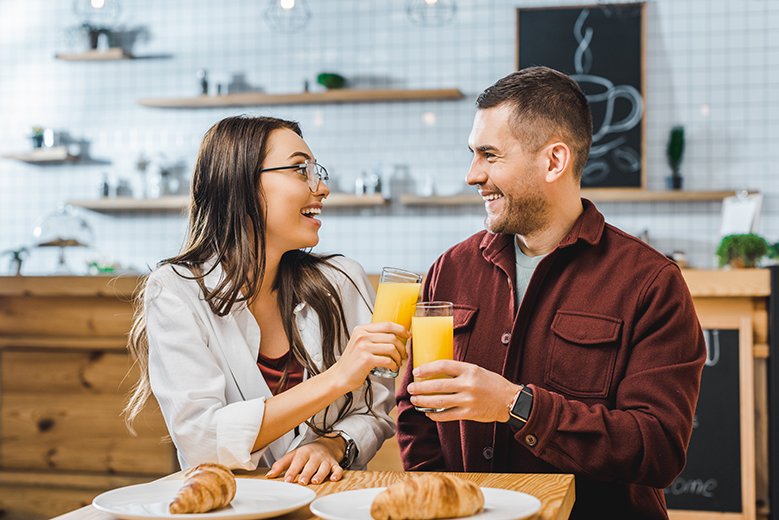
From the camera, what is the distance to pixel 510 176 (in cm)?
210

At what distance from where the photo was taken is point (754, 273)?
3.61m

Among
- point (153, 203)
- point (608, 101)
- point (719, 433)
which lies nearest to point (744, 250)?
point (719, 433)

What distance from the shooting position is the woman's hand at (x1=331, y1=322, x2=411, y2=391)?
5.30 feet

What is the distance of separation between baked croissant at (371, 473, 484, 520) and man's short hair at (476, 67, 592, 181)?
108cm

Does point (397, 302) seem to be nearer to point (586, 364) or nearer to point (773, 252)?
point (586, 364)

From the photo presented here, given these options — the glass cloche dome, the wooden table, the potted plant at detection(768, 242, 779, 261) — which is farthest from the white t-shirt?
the glass cloche dome

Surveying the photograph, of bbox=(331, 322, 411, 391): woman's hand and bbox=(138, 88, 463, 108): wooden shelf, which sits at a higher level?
bbox=(138, 88, 463, 108): wooden shelf

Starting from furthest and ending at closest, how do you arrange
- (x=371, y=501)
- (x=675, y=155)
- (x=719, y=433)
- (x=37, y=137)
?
(x=37, y=137), (x=675, y=155), (x=719, y=433), (x=371, y=501)

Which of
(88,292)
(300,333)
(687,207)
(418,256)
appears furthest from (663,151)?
(300,333)

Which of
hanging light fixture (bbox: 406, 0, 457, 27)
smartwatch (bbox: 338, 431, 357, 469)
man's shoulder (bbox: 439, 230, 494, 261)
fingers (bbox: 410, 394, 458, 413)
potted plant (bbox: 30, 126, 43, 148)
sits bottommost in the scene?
smartwatch (bbox: 338, 431, 357, 469)

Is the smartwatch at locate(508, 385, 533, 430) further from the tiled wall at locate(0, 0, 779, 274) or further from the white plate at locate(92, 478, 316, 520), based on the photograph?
the tiled wall at locate(0, 0, 779, 274)

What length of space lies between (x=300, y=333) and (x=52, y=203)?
4207 millimetres

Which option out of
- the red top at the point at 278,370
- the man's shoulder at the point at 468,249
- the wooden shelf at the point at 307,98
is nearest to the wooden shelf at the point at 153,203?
the wooden shelf at the point at 307,98

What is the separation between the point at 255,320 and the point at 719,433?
246 cm
